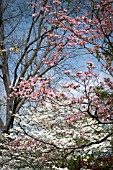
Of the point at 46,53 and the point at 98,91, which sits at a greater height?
the point at 46,53

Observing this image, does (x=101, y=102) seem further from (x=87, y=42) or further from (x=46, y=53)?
(x=46, y=53)

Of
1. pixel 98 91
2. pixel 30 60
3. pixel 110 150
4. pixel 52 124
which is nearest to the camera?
pixel 98 91

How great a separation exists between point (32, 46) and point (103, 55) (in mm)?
6837

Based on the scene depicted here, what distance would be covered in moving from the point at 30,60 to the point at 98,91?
7.02 meters

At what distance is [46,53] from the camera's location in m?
12.5

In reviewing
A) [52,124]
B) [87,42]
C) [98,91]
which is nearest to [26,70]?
[52,124]

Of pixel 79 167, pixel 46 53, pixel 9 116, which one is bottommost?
pixel 79 167

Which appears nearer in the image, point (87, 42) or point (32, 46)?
point (87, 42)

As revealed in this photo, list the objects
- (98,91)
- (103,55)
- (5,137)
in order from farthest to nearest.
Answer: (5,137), (103,55), (98,91)

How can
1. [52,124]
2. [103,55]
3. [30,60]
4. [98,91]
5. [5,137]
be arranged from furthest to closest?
1. [30,60]
2. [5,137]
3. [52,124]
4. [103,55]
5. [98,91]

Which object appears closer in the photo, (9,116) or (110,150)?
(110,150)

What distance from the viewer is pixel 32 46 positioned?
41.7 ft

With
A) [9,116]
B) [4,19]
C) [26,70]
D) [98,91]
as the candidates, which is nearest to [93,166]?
[98,91]

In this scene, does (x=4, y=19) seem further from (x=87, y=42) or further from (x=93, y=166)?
(x=93, y=166)
